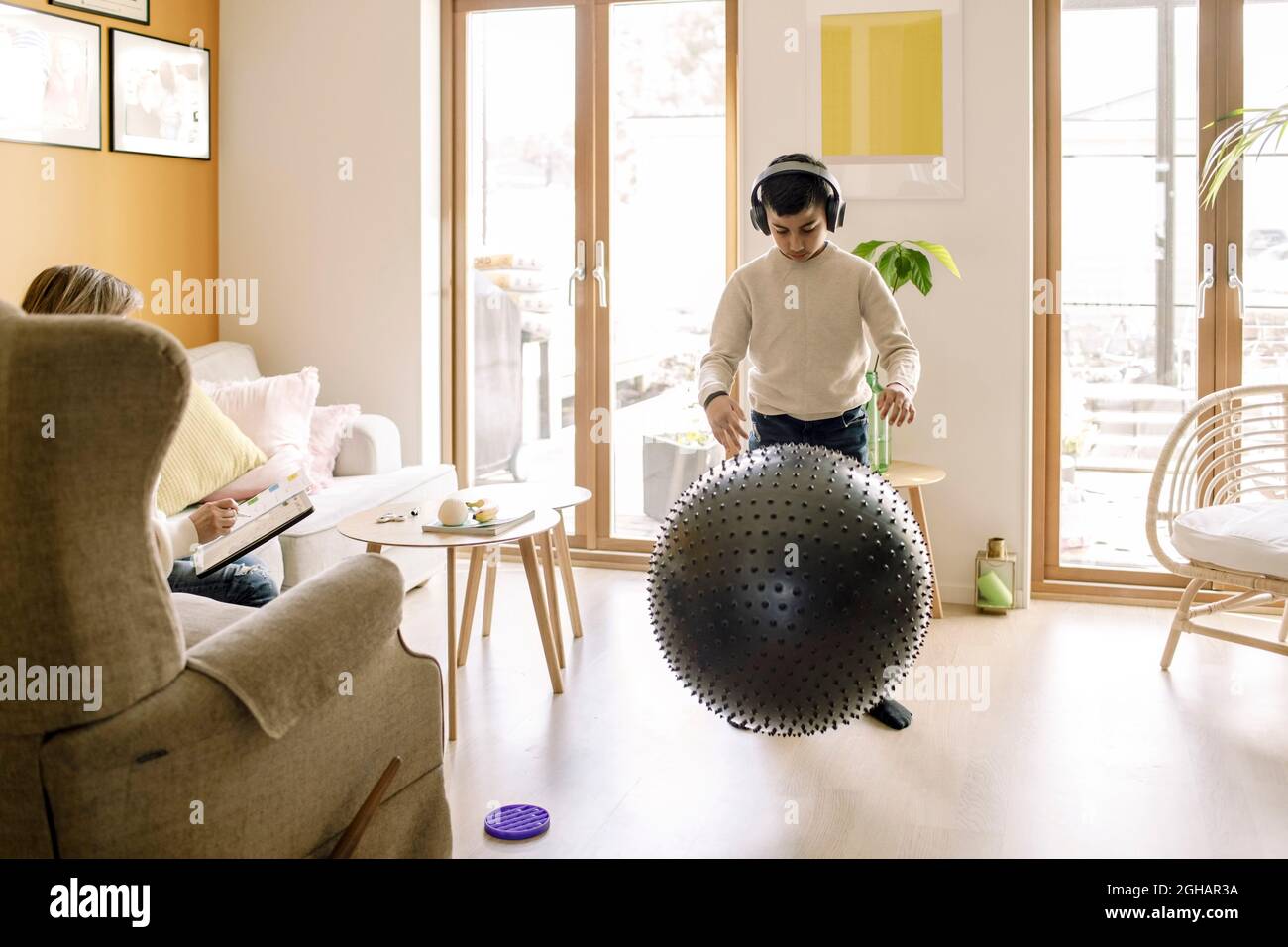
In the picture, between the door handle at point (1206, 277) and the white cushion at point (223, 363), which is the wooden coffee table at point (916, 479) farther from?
the white cushion at point (223, 363)

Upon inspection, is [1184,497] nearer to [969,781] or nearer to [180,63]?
[969,781]

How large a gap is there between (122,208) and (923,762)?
349 cm

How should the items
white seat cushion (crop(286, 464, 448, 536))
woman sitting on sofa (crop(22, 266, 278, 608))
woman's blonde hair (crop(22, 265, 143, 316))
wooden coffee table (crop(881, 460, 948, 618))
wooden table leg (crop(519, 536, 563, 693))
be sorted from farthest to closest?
wooden coffee table (crop(881, 460, 948, 618)) < white seat cushion (crop(286, 464, 448, 536)) < wooden table leg (crop(519, 536, 563, 693)) < woman's blonde hair (crop(22, 265, 143, 316)) < woman sitting on sofa (crop(22, 266, 278, 608))

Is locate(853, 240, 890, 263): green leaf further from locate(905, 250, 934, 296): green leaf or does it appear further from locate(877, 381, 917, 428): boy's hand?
locate(877, 381, 917, 428): boy's hand

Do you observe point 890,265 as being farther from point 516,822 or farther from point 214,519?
point 214,519

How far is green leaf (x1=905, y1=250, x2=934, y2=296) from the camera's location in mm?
3992

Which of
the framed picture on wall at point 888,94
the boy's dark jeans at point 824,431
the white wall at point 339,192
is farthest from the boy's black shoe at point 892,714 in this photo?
the white wall at point 339,192

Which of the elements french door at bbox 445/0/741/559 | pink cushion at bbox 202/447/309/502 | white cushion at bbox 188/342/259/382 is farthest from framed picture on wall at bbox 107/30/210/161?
pink cushion at bbox 202/447/309/502

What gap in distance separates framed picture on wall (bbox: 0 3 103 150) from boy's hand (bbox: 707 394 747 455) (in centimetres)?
280

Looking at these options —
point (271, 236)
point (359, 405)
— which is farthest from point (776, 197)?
point (271, 236)

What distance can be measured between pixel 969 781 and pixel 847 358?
101cm

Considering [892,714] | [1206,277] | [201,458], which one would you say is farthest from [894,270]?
[201,458]

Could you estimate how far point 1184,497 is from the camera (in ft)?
13.0
